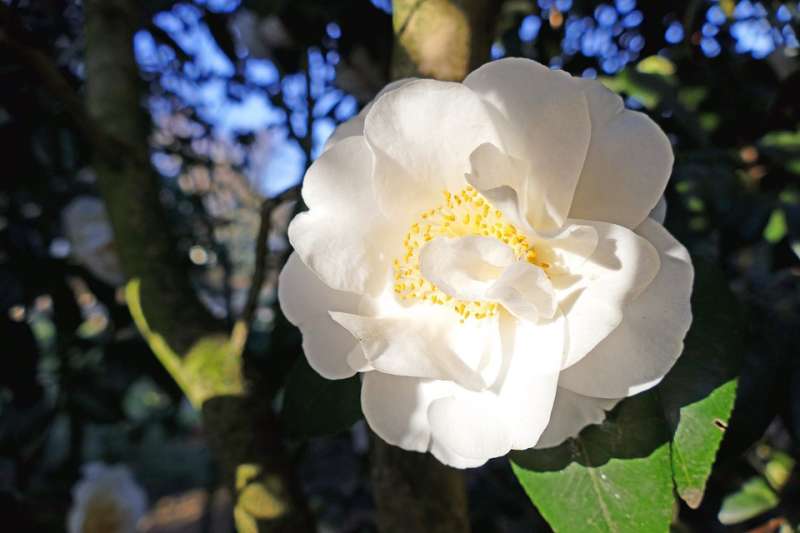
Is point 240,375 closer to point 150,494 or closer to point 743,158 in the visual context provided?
point 743,158

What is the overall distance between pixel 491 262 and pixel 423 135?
105 mm

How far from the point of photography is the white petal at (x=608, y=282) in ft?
1.22

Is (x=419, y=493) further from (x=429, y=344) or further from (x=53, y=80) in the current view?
(x=53, y=80)

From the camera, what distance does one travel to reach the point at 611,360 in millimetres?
396

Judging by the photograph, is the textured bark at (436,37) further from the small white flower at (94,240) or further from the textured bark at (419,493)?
the small white flower at (94,240)

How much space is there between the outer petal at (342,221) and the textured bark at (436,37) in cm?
17

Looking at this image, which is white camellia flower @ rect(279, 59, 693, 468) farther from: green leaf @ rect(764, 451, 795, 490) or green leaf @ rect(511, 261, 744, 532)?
green leaf @ rect(764, 451, 795, 490)

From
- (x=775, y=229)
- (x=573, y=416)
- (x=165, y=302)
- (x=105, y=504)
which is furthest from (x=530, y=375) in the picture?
(x=105, y=504)

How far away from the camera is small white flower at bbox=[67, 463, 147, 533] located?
1334 mm

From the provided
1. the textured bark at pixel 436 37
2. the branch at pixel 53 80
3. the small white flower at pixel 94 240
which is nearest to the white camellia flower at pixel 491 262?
the textured bark at pixel 436 37

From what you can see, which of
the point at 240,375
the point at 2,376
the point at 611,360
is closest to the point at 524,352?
the point at 611,360

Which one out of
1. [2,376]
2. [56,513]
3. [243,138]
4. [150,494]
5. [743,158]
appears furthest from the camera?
[150,494]

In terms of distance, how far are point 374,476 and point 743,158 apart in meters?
0.76

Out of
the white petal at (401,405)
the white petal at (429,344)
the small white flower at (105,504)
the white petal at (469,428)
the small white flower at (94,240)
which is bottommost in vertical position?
the small white flower at (105,504)
